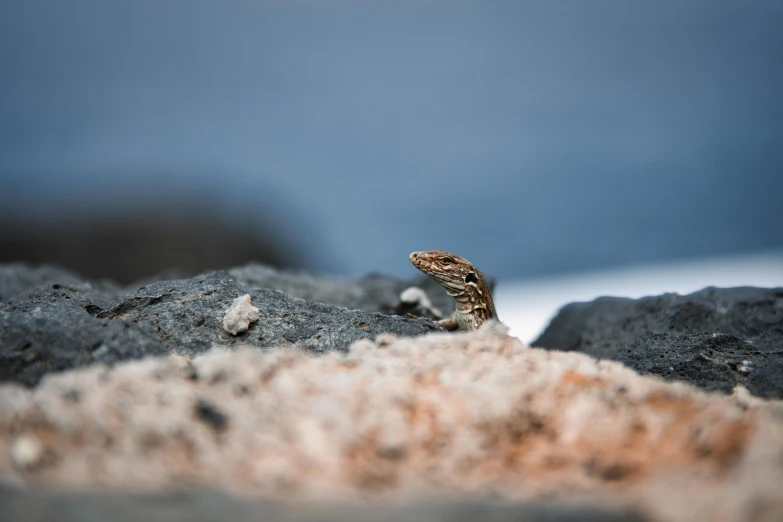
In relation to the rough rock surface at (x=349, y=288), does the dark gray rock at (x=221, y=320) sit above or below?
below

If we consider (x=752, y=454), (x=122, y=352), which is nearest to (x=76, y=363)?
(x=122, y=352)

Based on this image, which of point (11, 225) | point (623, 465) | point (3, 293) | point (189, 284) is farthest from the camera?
point (11, 225)

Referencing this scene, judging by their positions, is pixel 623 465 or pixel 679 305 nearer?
pixel 623 465

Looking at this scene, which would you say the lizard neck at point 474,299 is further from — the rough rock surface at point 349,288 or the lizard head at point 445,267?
the rough rock surface at point 349,288

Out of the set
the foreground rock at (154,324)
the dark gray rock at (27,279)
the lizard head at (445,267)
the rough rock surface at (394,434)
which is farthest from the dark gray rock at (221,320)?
the dark gray rock at (27,279)

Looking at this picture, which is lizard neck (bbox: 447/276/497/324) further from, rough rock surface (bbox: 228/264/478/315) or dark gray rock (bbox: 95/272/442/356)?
dark gray rock (bbox: 95/272/442/356)

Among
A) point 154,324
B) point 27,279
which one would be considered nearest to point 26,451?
point 154,324

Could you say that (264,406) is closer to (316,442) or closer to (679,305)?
(316,442)
